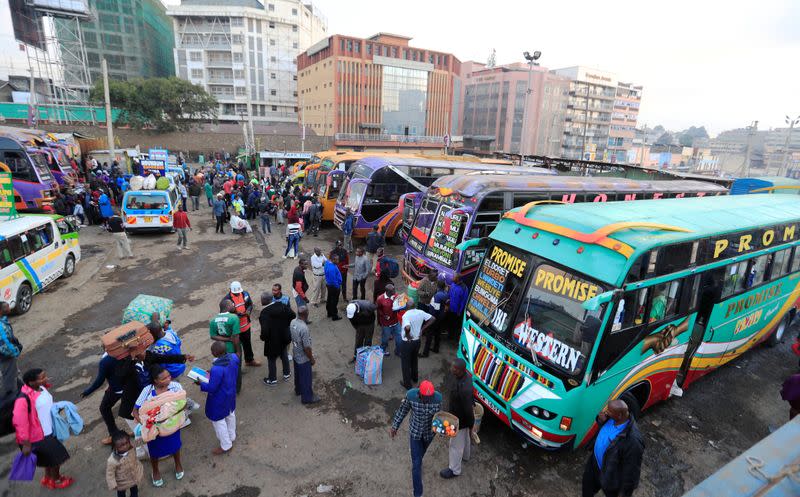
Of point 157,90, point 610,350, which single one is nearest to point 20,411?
point 610,350

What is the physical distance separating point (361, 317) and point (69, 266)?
32.4 ft

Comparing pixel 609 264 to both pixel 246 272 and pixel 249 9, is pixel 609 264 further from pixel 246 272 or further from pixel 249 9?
pixel 249 9

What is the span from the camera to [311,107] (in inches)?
2655

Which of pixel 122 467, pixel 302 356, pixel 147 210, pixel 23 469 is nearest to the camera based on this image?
pixel 122 467

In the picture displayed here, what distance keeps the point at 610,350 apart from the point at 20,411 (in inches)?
275

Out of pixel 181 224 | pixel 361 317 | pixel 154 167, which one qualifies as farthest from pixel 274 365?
pixel 154 167

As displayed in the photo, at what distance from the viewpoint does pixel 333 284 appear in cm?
931

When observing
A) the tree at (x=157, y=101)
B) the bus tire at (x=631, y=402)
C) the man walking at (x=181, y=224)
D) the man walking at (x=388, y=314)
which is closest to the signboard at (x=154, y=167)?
the man walking at (x=181, y=224)

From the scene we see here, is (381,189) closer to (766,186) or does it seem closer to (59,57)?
(766,186)

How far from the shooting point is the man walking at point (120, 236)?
12.4m

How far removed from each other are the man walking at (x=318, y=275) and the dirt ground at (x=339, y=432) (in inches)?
15.3

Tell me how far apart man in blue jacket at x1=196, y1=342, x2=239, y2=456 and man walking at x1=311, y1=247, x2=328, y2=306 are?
4.60 meters

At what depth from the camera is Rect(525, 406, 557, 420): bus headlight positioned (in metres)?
5.04

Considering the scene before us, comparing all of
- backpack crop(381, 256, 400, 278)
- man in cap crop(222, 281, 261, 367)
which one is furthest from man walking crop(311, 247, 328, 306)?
man in cap crop(222, 281, 261, 367)
